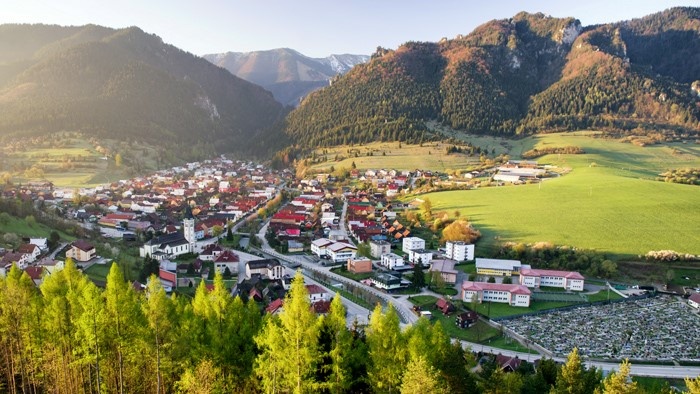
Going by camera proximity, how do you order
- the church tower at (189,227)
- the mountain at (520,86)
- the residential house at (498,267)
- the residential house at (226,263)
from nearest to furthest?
the residential house at (226,263) → the residential house at (498,267) → the church tower at (189,227) → the mountain at (520,86)

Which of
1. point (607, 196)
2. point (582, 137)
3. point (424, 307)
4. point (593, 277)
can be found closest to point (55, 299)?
point (424, 307)

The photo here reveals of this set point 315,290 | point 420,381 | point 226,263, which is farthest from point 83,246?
point 420,381

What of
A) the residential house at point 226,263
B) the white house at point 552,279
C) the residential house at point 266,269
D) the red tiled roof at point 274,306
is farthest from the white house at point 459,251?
the red tiled roof at point 274,306

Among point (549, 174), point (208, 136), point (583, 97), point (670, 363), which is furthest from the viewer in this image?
point (208, 136)

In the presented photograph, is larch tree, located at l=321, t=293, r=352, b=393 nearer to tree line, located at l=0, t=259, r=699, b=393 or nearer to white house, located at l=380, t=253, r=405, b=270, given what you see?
tree line, located at l=0, t=259, r=699, b=393

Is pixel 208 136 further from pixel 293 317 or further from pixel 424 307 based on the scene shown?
pixel 293 317

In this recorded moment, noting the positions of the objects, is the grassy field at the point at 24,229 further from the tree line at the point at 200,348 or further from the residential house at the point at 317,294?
the tree line at the point at 200,348

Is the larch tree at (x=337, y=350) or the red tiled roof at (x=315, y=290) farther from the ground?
the larch tree at (x=337, y=350)
